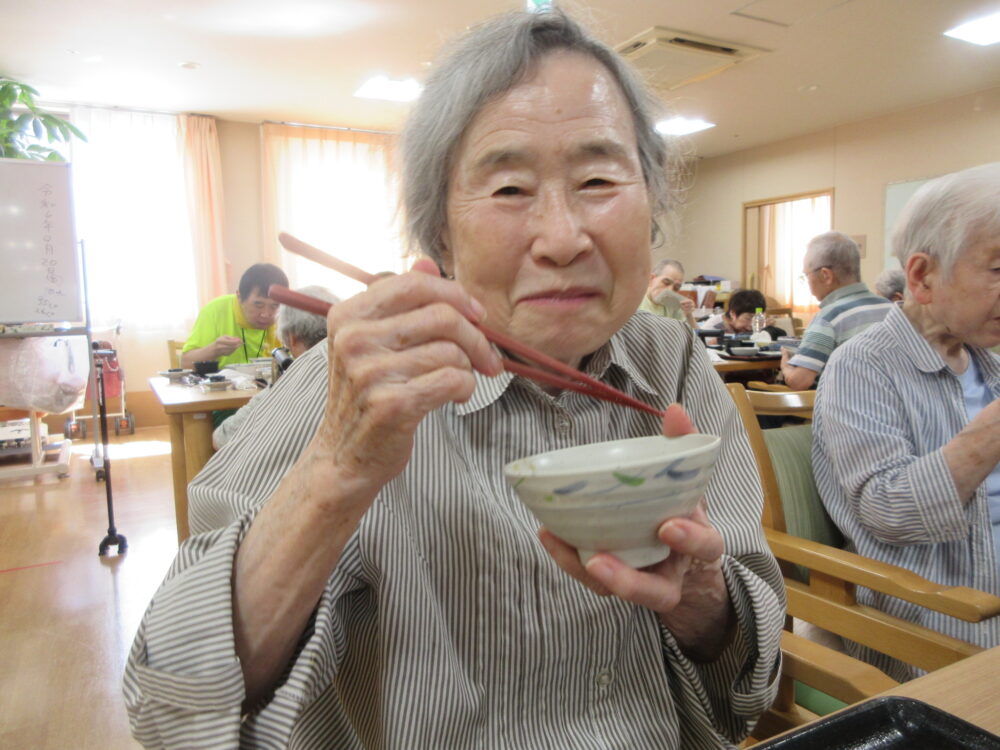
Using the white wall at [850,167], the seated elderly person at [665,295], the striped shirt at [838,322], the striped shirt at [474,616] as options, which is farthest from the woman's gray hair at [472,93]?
the white wall at [850,167]

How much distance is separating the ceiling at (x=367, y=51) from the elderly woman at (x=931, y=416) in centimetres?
297

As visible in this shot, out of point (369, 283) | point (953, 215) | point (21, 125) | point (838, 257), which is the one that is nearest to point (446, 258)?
point (369, 283)

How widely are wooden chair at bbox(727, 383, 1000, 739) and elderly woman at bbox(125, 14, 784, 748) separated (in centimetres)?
19

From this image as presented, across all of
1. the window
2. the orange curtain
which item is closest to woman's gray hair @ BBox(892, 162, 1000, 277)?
the orange curtain

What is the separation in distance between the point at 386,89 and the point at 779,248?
5478 millimetres

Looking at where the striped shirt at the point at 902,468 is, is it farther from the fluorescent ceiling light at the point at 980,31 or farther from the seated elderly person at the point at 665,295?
the fluorescent ceiling light at the point at 980,31

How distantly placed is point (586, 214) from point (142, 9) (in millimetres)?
4713

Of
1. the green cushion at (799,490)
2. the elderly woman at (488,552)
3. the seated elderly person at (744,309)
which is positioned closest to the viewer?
the elderly woman at (488,552)

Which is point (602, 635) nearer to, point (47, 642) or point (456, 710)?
point (456, 710)

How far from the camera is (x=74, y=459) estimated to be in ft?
18.2

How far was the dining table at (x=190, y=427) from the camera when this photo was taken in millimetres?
2670

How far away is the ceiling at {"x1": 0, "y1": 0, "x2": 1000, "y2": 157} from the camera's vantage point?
14.3 feet

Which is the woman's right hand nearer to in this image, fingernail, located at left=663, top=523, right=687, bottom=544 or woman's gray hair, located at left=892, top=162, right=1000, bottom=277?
fingernail, located at left=663, top=523, right=687, bottom=544

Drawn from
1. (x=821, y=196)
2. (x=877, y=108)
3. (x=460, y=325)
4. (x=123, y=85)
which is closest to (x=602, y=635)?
(x=460, y=325)
